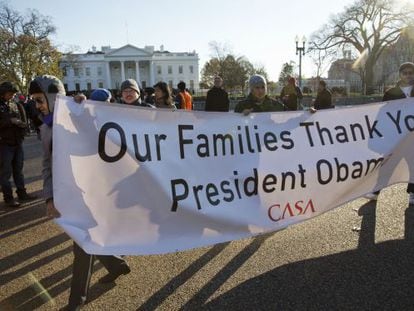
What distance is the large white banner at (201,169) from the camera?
299cm

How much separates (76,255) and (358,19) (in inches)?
2226

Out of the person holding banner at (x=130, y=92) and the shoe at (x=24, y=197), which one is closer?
the person holding banner at (x=130, y=92)

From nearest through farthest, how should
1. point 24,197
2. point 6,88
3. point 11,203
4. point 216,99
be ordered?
point 6,88
point 11,203
point 24,197
point 216,99

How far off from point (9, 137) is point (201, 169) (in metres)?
4.55

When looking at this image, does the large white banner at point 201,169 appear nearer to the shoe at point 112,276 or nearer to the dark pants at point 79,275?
the dark pants at point 79,275

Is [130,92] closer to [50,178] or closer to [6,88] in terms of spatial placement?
[50,178]

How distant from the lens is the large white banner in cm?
299

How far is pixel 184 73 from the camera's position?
120750 millimetres

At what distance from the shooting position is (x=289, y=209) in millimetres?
3668

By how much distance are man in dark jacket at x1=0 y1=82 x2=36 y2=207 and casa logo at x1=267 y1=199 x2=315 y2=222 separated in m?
4.71

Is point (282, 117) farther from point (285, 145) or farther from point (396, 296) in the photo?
point (396, 296)

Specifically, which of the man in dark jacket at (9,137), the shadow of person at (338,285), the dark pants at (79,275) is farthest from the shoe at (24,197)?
the shadow of person at (338,285)

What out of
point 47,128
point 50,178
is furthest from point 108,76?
point 50,178

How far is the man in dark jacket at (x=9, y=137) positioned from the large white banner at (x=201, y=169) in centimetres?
410
